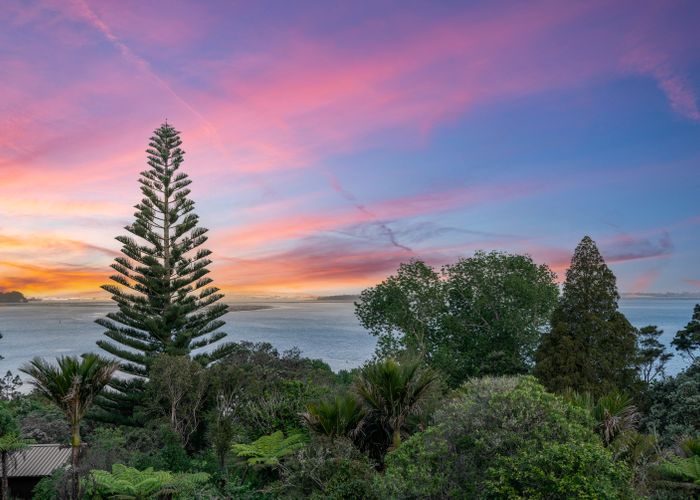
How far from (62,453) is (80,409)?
622 cm

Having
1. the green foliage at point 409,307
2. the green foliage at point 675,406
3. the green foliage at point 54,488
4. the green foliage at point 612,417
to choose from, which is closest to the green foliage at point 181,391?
the green foliage at point 54,488

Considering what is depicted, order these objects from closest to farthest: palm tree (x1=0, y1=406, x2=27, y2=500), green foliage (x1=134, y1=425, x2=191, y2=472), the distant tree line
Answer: the distant tree line, palm tree (x1=0, y1=406, x2=27, y2=500), green foliage (x1=134, y1=425, x2=191, y2=472)

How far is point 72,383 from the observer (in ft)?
26.7

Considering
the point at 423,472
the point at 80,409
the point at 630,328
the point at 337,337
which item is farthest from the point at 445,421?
the point at 337,337

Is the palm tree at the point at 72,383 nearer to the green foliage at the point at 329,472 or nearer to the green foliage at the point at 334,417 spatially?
the green foliage at the point at 329,472

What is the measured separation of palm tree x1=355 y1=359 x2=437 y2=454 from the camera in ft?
25.2

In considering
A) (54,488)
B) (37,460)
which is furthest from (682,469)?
(37,460)

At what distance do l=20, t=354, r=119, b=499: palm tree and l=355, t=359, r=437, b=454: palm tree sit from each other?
4.22m

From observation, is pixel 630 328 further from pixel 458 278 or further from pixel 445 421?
pixel 445 421

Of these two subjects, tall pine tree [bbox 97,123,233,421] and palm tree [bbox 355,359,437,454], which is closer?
palm tree [bbox 355,359,437,454]

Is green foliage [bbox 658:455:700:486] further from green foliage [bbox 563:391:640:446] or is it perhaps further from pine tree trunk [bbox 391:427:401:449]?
pine tree trunk [bbox 391:427:401:449]

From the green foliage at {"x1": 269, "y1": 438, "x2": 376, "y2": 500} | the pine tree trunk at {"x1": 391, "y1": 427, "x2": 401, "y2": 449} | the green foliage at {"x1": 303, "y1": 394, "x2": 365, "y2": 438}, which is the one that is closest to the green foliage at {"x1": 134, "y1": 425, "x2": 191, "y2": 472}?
the green foliage at {"x1": 269, "y1": 438, "x2": 376, "y2": 500}

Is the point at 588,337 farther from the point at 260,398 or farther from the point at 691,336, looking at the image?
the point at 691,336

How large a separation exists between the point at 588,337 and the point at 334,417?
9.85 m
